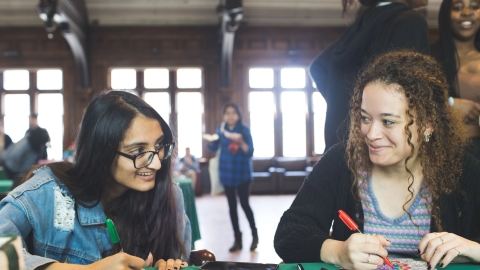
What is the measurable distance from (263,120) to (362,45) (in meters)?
9.56

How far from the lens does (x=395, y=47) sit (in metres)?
1.78

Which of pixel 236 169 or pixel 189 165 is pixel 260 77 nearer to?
pixel 189 165

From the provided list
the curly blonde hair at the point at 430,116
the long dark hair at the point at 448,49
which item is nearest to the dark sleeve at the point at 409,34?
the curly blonde hair at the point at 430,116

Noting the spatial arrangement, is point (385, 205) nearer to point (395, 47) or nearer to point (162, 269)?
point (395, 47)

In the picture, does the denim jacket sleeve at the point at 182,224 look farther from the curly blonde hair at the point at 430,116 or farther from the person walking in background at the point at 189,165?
the person walking in background at the point at 189,165

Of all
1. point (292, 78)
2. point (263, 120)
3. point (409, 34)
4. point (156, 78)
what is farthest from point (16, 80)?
point (409, 34)

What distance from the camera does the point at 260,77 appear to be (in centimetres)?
1144

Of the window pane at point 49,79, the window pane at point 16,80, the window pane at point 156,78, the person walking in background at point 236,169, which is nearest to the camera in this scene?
the person walking in background at point 236,169

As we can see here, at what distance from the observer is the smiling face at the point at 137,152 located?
151 centimetres

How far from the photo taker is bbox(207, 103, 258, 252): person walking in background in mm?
5090

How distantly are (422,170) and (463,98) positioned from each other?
84cm

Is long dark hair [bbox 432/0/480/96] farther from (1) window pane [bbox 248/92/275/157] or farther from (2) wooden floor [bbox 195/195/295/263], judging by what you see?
(1) window pane [bbox 248/92/275/157]

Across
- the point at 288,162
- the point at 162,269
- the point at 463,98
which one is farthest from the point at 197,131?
the point at 162,269

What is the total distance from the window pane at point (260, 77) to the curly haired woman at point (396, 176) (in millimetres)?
9806
